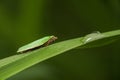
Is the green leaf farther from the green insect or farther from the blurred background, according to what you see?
the blurred background

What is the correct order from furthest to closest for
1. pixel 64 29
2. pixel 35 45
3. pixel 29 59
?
pixel 64 29 → pixel 35 45 → pixel 29 59

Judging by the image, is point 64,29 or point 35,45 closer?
point 35,45

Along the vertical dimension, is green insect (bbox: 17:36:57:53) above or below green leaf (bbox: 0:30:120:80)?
below

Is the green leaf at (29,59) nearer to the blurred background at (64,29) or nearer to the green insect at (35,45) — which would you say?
the green insect at (35,45)

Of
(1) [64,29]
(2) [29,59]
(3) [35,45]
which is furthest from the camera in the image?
(1) [64,29]

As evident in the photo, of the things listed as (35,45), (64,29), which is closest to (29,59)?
(35,45)

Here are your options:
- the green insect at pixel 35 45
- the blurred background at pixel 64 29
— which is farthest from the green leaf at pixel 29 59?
the blurred background at pixel 64 29

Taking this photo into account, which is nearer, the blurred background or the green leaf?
the green leaf

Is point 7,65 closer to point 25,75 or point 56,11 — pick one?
point 25,75

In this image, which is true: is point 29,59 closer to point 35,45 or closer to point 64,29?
point 35,45

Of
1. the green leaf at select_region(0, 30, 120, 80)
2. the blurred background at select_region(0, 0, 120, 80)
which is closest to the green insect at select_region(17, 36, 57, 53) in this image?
the green leaf at select_region(0, 30, 120, 80)
